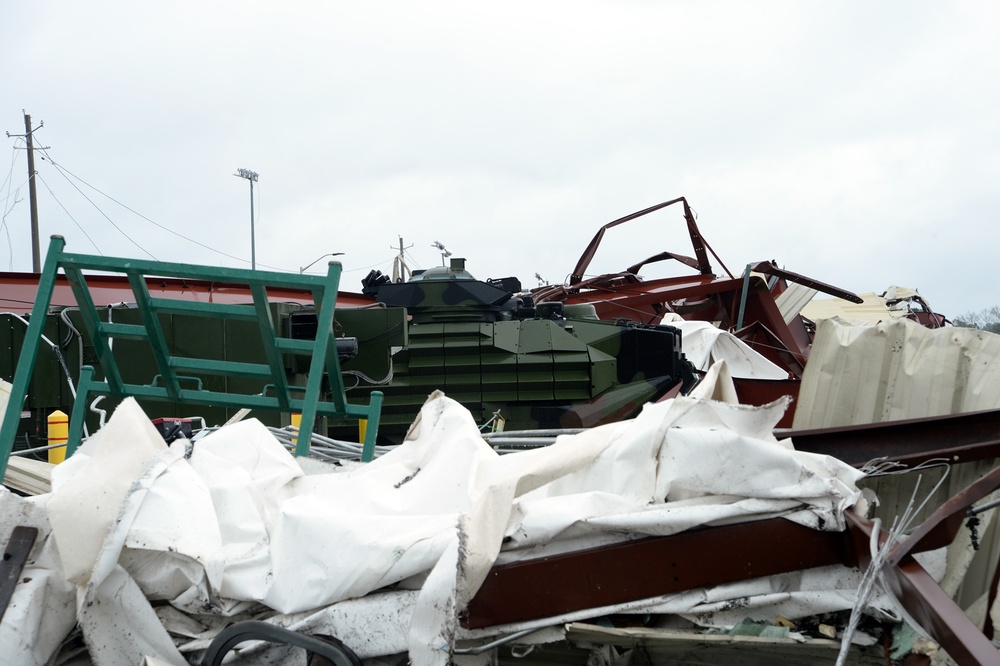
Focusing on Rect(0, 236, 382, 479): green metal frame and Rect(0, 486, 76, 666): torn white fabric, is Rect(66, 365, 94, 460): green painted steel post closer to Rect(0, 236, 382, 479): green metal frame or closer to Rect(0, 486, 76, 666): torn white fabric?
Rect(0, 236, 382, 479): green metal frame

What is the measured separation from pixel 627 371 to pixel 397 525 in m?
6.80

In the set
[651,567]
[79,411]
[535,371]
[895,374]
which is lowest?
[535,371]

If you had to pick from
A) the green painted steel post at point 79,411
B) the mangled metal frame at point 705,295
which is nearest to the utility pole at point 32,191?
the mangled metal frame at point 705,295

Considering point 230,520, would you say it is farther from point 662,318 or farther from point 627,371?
point 662,318

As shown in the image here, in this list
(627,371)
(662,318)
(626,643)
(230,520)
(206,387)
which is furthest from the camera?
(662,318)

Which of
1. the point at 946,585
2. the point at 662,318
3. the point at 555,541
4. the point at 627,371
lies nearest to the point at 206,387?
the point at 627,371

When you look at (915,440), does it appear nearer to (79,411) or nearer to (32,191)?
(79,411)

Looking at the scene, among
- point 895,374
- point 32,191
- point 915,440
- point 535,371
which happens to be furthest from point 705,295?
point 32,191

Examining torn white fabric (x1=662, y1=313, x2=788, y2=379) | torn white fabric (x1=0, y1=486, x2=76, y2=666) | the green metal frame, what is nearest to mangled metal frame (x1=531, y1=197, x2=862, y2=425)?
torn white fabric (x1=662, y1=313, x2=788, y2=379)

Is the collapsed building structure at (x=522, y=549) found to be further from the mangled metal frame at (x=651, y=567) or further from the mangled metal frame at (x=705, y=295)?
the mangled metal frame at (x=705, y=295)

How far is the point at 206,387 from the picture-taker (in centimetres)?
662

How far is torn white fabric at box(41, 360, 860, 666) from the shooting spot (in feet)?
7.59

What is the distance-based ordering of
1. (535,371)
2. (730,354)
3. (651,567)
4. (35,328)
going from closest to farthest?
(651,567) → (35,328) → (535,371) → (730,354)

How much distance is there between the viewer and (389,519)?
254cm
